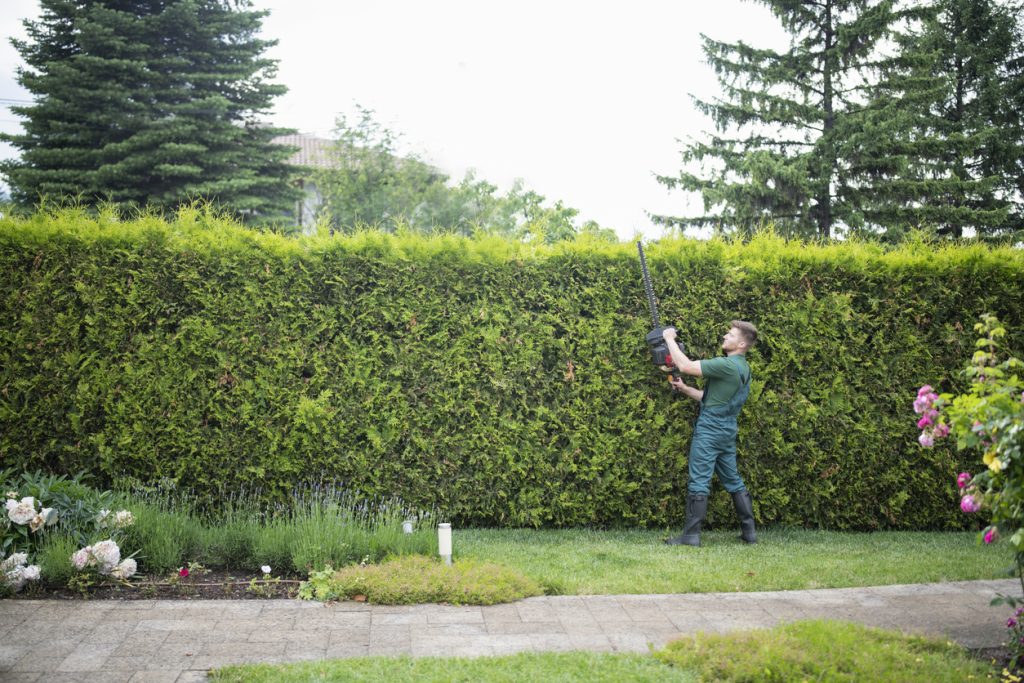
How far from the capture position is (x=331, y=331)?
24.6ft

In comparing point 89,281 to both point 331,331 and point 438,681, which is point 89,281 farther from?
point 438,681

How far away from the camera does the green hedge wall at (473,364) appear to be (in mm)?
7188

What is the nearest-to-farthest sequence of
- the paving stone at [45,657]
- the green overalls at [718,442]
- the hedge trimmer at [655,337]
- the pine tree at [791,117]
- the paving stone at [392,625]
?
the paving stone at [45,657], the paving stone at [392,625], the green overalls at [718,442], the hedge trimmer at [655,337], the pine tree at [791,117]

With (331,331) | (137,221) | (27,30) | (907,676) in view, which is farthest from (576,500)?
(27,30)

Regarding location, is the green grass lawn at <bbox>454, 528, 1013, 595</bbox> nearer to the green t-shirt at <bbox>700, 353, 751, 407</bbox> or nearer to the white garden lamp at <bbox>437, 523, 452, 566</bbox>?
the white garden lamp at <bbox>437, 523, 452, 566</bbox>

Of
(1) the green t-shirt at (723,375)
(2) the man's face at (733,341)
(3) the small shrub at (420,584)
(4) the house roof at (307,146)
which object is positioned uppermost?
(4) the house roof at (307,146)

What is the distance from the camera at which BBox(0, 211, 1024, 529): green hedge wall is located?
23.6 ft

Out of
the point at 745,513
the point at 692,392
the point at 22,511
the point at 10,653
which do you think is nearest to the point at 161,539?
the point at 22,511

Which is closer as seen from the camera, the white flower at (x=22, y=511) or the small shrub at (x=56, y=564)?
the small shrub at (x=56, y=564)

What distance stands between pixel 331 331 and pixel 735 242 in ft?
13.4

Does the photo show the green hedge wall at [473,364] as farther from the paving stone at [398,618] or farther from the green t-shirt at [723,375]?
the paving stone at [398,618]

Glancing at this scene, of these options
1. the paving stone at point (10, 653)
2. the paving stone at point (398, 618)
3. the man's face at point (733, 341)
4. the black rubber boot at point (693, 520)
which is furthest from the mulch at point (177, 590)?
the man's face at point (733, 341)

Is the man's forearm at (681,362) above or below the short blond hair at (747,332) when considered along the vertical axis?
below

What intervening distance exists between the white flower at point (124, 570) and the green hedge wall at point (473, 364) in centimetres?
171
